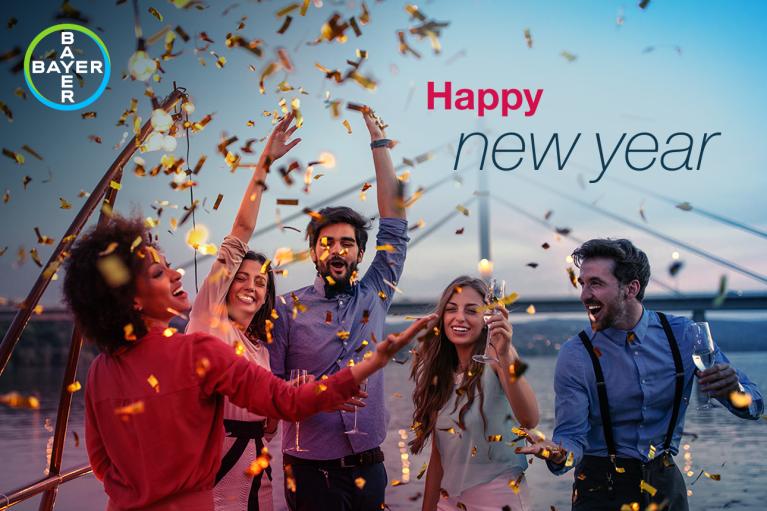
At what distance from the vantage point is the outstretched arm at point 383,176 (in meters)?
3.62

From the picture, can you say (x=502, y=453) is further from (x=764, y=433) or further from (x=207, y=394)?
(x=764, y=433)

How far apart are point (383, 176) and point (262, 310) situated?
80cm

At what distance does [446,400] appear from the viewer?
3.30m

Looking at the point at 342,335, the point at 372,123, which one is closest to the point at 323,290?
the point at 342,335

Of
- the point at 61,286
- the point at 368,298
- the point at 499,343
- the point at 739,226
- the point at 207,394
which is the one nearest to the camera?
the point at 207,394

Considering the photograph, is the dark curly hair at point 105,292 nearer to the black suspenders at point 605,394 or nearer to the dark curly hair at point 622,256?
the black suspenders at point 605,394

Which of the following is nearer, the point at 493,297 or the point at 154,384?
the point at 154,384

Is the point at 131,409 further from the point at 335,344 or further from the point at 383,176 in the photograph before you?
the point at 383,176

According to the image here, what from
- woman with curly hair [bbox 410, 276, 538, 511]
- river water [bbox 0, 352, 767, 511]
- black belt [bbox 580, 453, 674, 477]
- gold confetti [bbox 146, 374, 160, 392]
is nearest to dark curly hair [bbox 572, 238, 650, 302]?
woman with curly hair [bbox 410, 276, 538, 511]

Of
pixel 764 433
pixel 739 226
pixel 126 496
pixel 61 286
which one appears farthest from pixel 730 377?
pixel 764 433

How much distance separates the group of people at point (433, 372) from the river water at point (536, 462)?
4.13 m

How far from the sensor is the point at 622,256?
11.1ft

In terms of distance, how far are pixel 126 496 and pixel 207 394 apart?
13.9 inches

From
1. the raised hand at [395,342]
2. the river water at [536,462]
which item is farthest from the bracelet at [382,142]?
the river water at [536,462]
